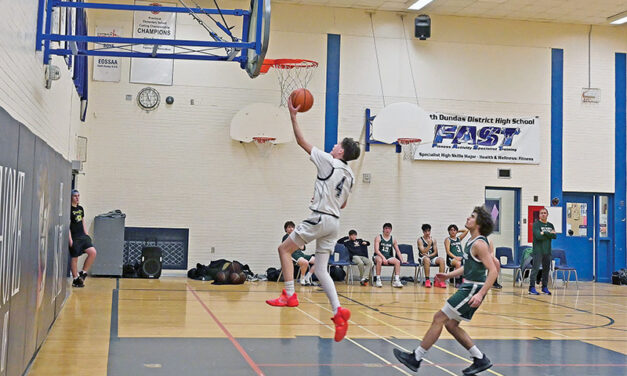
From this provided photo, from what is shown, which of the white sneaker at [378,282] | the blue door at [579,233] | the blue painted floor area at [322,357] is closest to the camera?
the blue painted floor area at [322,357]

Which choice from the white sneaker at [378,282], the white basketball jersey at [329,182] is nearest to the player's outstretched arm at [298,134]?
the white basketball jersey at [329,182]

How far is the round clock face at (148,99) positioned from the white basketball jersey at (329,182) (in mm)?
9894

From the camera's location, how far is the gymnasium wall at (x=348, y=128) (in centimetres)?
1516

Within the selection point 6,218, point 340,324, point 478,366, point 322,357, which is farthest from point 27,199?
point 478,366

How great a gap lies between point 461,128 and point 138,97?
7.49 m

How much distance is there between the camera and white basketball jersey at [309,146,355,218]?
603cm

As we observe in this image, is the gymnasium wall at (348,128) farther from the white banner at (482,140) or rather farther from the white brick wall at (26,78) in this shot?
the white brick wall at (26,78)

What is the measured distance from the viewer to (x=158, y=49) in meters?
15.2

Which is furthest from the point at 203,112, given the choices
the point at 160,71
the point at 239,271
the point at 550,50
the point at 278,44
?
the point at 550,50

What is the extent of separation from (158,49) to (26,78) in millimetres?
8506

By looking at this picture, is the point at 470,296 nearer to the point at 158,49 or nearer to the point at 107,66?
the point at 158,49

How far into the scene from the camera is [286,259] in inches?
239

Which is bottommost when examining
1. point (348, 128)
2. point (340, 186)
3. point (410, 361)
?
point (410, 361)

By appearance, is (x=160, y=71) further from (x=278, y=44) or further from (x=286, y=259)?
(x=286, y=259)
